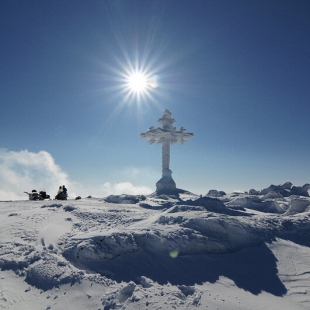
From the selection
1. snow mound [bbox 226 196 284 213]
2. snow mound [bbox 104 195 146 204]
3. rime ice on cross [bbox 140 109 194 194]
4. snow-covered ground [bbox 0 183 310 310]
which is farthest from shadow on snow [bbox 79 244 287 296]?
rime ice on cross [bbox 140 109 194 194]

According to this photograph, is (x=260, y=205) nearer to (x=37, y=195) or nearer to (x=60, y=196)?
(x=60, y=196)

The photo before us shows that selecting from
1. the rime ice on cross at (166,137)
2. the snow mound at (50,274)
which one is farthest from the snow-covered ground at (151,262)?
the rime ice on cross at (166,137)

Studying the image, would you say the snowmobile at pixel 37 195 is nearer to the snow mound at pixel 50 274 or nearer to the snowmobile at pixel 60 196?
the snowmobile at pixel 60 196

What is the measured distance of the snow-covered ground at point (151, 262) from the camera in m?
7.31

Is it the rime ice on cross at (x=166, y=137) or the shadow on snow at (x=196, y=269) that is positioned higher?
the rime ice on cross at (x=166, y=137)

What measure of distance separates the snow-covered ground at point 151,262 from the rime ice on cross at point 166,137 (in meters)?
19.8

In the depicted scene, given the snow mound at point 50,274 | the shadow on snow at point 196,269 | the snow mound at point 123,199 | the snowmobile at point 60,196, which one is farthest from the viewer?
the snowmobile at point 60,196

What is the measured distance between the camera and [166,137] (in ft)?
121

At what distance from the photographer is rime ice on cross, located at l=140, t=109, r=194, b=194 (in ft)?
110

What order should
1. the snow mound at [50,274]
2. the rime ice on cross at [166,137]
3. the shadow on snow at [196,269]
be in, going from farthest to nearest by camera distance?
the rime ice on cross at [166,137], the shadow on snow at [196,269], the snow mound at [50,274]

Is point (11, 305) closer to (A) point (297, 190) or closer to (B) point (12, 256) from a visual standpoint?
(B) point (12, 256)

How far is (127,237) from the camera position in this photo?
32.9ft

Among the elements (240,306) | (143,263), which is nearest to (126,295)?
(143,263)

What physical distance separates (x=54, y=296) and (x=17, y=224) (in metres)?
5.78
